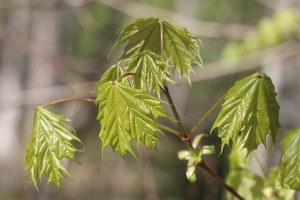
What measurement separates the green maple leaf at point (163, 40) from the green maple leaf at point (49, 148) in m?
0.20

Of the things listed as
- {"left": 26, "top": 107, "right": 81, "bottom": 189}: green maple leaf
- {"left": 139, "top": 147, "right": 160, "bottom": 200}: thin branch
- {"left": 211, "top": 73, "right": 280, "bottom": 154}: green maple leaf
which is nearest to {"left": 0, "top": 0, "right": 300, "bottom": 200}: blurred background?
{"left": 139, "top": 147, "right": 160, "bottom": 200}: thin branch

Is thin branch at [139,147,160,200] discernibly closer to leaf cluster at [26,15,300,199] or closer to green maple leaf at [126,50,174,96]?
leaf cluster at [26,15,300,199]

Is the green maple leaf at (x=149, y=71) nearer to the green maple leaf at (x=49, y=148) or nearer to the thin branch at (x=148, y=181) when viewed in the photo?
the green maple leaf at (x=49, y=148)

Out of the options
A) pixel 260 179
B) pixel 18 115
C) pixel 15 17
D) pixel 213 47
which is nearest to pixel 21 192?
pixel 18 115

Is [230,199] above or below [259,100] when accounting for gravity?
below

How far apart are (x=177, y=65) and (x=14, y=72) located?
898cm

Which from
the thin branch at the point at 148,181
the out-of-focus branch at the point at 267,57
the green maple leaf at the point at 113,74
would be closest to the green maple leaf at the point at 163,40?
the green maple leaf at the point at 113,74

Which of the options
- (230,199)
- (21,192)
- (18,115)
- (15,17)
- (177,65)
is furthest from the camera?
(15,17)

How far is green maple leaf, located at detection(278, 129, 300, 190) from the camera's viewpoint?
1000mm

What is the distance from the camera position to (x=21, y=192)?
725 centimetres

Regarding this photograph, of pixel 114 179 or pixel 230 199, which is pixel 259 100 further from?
pixel 114 179

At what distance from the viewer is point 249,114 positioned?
0.92 metres

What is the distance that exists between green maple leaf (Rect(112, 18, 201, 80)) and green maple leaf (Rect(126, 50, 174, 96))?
0.15 m

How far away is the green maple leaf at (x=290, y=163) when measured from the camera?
100 cm
